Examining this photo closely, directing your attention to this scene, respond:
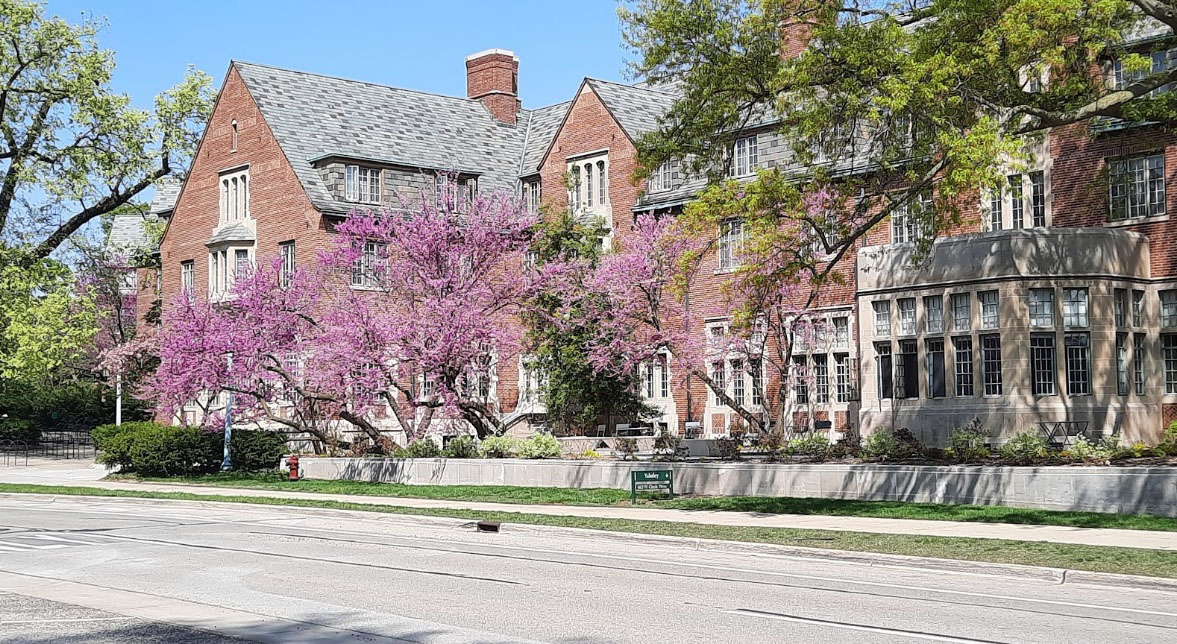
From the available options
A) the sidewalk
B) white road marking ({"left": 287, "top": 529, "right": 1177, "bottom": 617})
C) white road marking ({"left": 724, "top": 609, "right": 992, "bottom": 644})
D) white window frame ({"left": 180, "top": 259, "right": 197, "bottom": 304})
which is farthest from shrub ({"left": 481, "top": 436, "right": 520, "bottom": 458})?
white window frame ({"left": 180, "top": 259, "right": 197, "bottom": 304})

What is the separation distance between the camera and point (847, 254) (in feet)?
127

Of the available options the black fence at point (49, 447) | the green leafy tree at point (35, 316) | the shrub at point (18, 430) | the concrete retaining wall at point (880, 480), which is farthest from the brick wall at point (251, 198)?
the concrete retaining wall at point (880, 480)

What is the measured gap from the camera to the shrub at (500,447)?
32.5 metres

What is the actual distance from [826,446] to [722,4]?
35.9 feet

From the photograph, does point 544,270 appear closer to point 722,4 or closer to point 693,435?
point 693,435

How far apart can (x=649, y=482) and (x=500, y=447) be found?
334 inches

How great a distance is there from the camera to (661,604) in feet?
40.1

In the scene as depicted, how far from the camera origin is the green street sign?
81.7 ft

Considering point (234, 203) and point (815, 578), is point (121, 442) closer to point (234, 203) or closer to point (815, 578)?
point (234, 203)

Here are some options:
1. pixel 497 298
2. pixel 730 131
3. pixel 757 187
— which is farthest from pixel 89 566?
pixel 497 298

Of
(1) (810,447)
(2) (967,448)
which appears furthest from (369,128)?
(2) (967,448)

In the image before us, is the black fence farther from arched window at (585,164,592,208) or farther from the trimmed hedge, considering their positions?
arched window at (585,164,592,208)

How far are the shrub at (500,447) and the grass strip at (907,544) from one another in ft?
26.9

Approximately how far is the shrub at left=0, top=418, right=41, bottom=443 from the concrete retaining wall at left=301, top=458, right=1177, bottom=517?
31.6 meters
